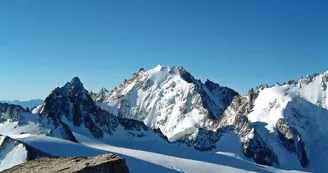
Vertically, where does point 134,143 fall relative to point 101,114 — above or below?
below

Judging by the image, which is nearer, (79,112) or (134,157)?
(134,157)

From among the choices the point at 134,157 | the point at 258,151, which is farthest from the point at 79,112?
the point at 258,151

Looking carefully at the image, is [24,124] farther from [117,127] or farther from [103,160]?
[103,160]

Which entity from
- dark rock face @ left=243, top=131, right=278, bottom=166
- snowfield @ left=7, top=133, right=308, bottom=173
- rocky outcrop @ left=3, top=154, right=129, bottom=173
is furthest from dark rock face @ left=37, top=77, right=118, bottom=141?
rocky outcrop @ left=3, top=154, right=129, bottom=173

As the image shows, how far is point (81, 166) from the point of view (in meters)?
14.2

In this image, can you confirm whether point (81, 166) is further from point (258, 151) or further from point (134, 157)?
point (258, 151)

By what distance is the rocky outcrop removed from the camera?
14141 millimetres

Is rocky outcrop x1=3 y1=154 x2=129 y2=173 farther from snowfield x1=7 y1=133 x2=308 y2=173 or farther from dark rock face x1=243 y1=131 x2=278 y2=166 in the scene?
dark rock face x1=243 y1=131 x2=278 y2=166

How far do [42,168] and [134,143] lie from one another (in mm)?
161825

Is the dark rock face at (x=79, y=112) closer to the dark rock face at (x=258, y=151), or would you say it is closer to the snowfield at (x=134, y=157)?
the snowfield at (x=134, y=157)


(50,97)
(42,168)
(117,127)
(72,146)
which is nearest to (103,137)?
(117,127)

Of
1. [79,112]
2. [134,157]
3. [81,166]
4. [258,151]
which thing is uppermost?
[79,112]

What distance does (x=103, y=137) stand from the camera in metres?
171

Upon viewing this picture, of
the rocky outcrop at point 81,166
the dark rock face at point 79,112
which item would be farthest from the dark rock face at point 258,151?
the rocky outcrop at point 81,166
